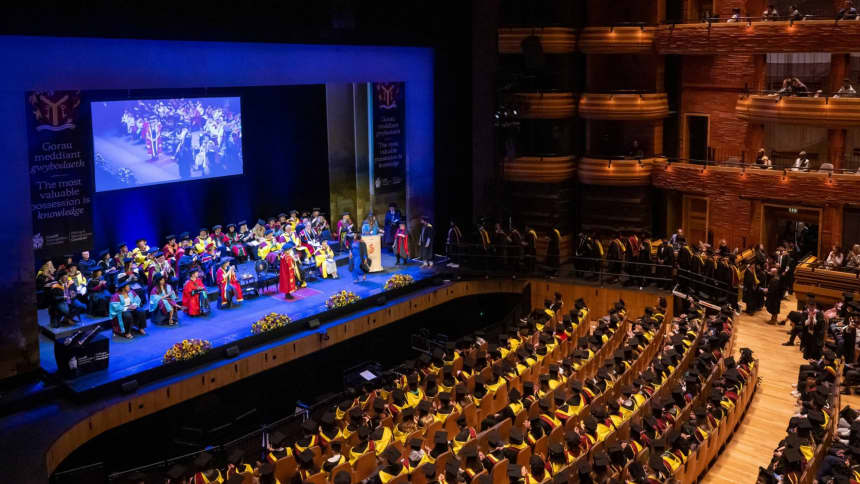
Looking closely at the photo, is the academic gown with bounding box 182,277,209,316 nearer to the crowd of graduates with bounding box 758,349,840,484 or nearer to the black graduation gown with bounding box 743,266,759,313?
the crowd of graduates with bounding box 758,349,840,484

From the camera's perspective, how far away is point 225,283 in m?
14.8

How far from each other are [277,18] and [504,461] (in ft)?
31.5

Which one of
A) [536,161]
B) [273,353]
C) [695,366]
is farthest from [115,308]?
[536,161]

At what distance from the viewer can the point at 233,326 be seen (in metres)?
13.9

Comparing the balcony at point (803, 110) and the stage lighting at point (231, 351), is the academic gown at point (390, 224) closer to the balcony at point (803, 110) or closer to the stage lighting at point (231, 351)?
the stage lighting at point (231, 351)

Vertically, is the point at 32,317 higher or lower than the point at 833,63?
lower

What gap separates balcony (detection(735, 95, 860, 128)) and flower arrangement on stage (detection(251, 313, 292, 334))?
1141 cm

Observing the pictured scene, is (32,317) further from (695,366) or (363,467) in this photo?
(695,366)

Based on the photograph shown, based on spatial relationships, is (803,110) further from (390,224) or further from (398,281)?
(398,281)

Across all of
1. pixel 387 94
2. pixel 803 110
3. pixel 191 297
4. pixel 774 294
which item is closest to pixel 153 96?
pixel 191 297

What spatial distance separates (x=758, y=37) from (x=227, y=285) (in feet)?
40.6

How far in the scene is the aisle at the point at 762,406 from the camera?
35.6 feet

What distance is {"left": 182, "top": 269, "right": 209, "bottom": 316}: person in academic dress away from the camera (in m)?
14.4

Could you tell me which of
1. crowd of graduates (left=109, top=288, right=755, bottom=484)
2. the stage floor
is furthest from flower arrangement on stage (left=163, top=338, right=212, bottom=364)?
crowd of graduates (left=109, top=288, right=755, bottom=484)
